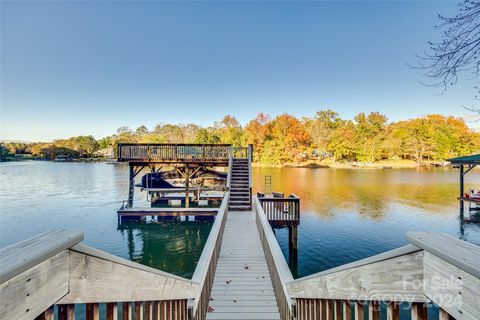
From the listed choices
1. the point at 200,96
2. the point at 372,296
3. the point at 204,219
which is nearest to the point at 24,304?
the point at 372,296

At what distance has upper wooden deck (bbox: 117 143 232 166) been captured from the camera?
14711 millimetres

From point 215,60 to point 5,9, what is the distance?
29.3m

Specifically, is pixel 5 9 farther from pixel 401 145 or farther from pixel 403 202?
pixel 401 145

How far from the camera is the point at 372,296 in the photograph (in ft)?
4.60

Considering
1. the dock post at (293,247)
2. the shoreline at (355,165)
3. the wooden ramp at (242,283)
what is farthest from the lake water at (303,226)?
the shoreline at (355,165)

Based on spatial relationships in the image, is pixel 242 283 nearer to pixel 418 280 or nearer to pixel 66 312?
pixel 66 312

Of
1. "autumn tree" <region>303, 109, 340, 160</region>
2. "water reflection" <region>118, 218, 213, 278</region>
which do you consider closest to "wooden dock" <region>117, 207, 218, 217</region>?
"water reflection" <region>118, 218, 213, 278</region>

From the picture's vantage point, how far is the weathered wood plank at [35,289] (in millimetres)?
815

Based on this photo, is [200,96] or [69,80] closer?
[69,80]

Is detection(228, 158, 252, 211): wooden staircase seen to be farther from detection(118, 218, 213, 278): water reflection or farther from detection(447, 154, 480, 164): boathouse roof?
detection(447, 154, 480, 164): boathouse roof

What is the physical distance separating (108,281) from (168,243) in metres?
11.6

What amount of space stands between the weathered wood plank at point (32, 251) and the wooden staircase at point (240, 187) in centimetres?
937

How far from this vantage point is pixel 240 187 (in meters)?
11.7

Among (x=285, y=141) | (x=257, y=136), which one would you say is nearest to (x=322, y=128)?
(x=285, y=141)
